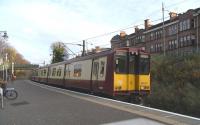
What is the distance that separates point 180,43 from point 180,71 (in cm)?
3459

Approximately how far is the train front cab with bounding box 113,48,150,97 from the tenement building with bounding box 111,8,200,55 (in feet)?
117

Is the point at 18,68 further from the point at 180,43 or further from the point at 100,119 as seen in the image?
the point at 100,119

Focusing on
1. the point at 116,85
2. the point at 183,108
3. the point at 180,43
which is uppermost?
the point at 180,43

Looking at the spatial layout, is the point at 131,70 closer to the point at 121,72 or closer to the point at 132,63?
the point at 132,63

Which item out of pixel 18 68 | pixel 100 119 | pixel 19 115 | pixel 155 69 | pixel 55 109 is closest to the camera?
pixel 100 119

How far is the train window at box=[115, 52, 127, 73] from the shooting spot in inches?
848

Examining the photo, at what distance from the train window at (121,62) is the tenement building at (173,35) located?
120 feet

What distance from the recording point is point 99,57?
23.9 m

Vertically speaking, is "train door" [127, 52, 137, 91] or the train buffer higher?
"train door" [127, 52, 137, 91]

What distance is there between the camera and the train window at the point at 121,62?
848 inches

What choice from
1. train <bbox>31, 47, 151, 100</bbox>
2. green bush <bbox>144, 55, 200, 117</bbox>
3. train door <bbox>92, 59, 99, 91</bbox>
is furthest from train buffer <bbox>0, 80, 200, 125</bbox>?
green bush <bbox>144, 55, 200, 117</bbox>

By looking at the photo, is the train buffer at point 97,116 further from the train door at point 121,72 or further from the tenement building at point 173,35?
the tenement building at point 173,35

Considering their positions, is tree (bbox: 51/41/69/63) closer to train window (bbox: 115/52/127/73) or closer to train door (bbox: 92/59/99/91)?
train door (bbox: 92/59/99/91)

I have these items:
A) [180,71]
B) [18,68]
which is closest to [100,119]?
[180,71]
